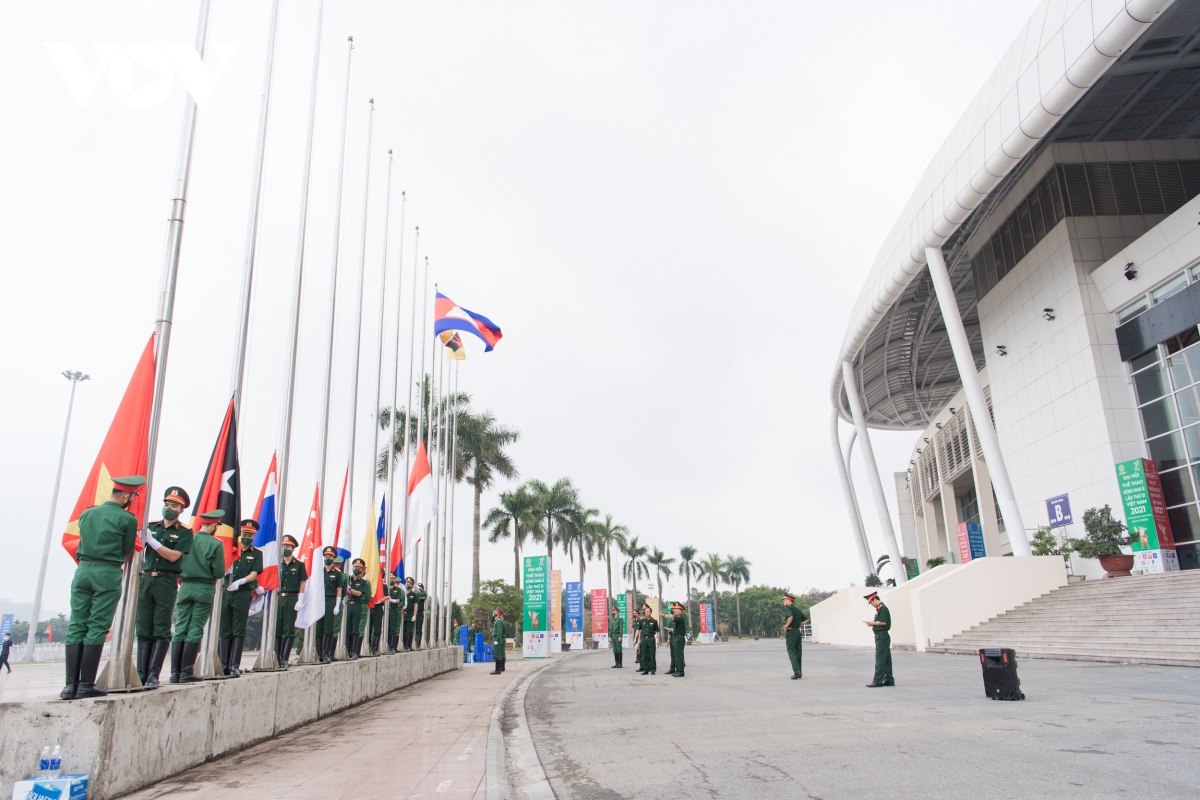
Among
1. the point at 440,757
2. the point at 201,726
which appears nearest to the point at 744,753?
the point at 440,757

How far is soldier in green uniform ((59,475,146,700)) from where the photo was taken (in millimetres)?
5539

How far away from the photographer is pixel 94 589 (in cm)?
565

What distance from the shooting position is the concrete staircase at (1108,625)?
14.5 meters

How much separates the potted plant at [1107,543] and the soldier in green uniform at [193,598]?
75.3 ft

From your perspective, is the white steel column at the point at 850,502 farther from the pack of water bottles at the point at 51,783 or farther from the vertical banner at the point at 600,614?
the pack of water bottles at the point at 51,783

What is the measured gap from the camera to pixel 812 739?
6906 millimetres

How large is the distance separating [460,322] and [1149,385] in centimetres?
2117

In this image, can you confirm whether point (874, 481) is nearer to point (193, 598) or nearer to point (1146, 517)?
point (1146, 517)

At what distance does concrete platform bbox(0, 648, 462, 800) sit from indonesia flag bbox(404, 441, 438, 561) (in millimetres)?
8154

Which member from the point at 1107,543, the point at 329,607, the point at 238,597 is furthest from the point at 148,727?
the point at 1107,543

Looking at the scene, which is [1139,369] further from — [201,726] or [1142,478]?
[201,726]

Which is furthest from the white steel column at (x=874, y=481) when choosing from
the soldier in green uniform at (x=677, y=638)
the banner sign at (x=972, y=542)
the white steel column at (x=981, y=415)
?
the soldier in green uniform at (x=677, y=638)

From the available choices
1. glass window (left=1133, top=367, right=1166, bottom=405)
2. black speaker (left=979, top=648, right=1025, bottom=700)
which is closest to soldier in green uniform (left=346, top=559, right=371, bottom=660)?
black speaker (left=979, top=648, right=1025, bottom=700)

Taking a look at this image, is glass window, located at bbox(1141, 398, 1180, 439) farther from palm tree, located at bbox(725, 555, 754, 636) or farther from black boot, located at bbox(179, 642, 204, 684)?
palm tree, located at bbox(725, 555, 754, 636)
